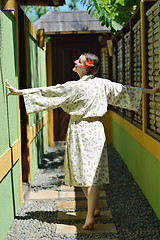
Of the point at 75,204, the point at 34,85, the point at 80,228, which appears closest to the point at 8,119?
the point at 80,228

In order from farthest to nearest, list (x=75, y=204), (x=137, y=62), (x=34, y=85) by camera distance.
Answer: (x=34, y=85) < (x=137, y=62) < (x=75, y=204)

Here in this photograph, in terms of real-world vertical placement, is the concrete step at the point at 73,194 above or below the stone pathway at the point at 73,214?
below

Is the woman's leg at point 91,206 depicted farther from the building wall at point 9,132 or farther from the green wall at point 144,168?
the building wall at point 9,132

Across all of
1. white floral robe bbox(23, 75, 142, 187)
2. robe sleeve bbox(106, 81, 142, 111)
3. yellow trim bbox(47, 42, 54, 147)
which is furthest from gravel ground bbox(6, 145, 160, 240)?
yellow trim bbox(47, 42, 54, 147)

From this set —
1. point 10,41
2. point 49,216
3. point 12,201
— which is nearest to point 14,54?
point 10,41

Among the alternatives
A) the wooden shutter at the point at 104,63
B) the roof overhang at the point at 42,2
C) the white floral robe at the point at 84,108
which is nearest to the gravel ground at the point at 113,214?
the white floral robe at the point at 84,108

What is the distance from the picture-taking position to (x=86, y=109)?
344 centimetres

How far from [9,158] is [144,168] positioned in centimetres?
176

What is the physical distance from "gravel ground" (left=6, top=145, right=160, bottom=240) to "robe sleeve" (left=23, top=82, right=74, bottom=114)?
117 cm

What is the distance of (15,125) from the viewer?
3.91 meters

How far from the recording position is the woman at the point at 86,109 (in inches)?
135

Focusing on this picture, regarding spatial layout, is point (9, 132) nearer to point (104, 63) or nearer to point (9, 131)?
point (9, 131)

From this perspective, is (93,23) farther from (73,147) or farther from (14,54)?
(73,147)

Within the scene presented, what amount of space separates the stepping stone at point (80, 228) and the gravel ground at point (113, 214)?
0.19 ft
